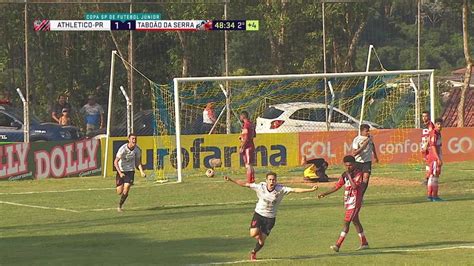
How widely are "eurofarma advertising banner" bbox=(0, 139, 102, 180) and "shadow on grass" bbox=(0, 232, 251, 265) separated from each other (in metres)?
13.5

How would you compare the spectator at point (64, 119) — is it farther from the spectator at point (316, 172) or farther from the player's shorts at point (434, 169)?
the player's shorts at point (434, 169)

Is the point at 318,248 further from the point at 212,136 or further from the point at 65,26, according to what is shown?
the point at 65,26

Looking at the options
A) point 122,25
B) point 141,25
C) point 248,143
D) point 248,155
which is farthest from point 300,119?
point 248,155

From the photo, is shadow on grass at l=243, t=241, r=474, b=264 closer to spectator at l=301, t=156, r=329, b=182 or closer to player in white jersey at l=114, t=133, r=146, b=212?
player in white jersey at l=114, t=133, r=146, b=212

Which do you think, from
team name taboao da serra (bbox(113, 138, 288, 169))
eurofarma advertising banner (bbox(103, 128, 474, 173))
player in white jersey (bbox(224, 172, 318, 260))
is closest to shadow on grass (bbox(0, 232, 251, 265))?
player in white jersey (bbox(224, 172, 318, 260))

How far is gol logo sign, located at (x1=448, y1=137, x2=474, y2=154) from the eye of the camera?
38906 millimetres

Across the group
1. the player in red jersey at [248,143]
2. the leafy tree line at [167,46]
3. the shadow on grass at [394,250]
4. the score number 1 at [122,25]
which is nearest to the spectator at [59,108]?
the leafy tree line at [167,46]

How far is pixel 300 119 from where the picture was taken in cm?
3903

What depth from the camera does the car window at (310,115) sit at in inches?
1521

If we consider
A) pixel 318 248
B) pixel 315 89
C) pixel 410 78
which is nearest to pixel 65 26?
pixel 315 89

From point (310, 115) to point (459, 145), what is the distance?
511cm

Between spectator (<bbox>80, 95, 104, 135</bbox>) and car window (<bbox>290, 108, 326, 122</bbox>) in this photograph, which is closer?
car window (<bbox>290, 108, 326, 122</bbox>)

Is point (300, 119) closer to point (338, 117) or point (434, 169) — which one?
point (338, 117)

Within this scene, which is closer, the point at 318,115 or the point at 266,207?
the point at 266,207
